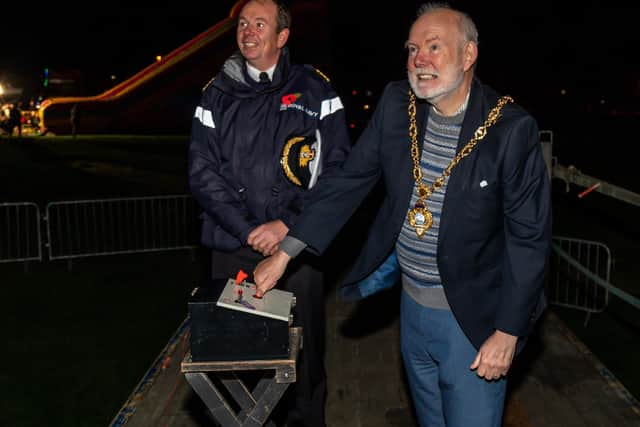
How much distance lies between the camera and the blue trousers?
9.54ft

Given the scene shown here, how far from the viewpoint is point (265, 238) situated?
373cm

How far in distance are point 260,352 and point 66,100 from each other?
3944cm

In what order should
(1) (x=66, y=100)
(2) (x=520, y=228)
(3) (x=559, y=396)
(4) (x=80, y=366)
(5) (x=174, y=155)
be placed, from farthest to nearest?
1. (1) (x=66, y=100)
2. (5) (x=174, y=155)
3. (4) (x=80, y=366)
4. (3) (x=559, y=396)
5. (2) (x=520, y=228)

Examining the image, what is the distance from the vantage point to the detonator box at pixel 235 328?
2.87 meters

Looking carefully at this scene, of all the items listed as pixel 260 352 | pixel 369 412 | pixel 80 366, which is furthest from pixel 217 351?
pixel 80 366

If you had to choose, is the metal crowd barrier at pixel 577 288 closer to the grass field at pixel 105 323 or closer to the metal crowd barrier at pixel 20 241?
the grass field at pixel 105 323

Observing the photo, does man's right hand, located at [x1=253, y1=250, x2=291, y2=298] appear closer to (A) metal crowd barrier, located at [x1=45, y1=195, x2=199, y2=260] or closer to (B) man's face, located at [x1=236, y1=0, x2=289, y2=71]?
(B) man's face, located at [x1=236, y1=0, x2=289, y2=71]

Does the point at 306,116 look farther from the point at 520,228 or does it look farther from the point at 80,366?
the point at 80,366

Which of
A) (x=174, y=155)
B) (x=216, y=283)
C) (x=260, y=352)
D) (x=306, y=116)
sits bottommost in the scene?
(x=174, y=155)

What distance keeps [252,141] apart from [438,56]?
1447mm

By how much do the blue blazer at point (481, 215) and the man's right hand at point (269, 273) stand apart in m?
0.13

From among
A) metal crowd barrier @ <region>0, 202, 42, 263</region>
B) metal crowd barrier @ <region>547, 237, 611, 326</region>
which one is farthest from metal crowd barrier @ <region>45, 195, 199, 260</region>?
metal crowd barrier @ <region>547, 237, 611, 326</region>

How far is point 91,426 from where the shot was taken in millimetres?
4812

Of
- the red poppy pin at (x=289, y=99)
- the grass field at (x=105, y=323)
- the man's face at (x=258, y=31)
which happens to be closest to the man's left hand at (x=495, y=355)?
the red poppy pin at (x=289, y=99)
